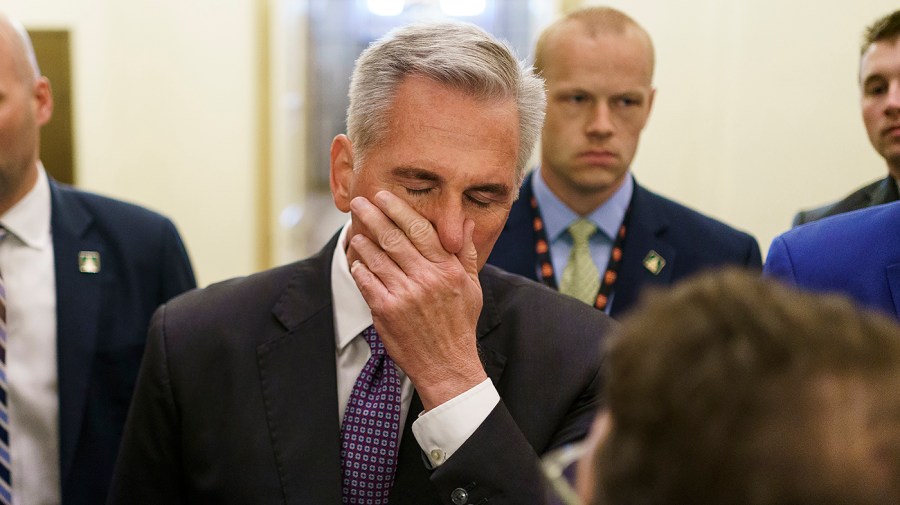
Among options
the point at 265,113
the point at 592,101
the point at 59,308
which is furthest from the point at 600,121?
the point at 265,113

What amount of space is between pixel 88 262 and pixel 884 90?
7.56 feet

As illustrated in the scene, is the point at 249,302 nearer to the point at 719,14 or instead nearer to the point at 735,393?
the point at 735,393

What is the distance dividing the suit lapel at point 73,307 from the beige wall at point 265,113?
3129 millimetres

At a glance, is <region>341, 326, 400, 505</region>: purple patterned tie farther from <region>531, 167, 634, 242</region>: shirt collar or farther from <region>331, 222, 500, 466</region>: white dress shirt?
<region>531, 167, 634, 242</region>: shirt collar

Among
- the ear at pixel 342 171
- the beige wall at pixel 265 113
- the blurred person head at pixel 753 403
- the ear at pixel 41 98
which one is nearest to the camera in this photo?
the blurred person head at pixel 753 403

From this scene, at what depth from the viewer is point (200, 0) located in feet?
18.4

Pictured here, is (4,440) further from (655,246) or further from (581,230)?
(655,246)

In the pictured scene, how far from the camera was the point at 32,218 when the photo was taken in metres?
2.49

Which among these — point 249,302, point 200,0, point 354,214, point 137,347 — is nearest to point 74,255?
point 137,347

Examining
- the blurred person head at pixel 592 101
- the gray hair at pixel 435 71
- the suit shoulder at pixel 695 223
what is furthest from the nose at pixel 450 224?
the suit shoulder at pixel 695 223

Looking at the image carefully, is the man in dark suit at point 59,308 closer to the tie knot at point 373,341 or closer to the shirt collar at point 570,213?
the tie knot at point 373,341

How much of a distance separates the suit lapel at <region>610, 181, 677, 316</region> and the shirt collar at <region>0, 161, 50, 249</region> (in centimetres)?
158

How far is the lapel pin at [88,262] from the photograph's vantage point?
8.22 ft

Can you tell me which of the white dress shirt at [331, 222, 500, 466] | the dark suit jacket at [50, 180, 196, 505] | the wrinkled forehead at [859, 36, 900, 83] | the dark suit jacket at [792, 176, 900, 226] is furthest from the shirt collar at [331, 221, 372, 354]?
the wrinkled forehead at [859, 36, 900, 83]
